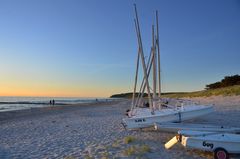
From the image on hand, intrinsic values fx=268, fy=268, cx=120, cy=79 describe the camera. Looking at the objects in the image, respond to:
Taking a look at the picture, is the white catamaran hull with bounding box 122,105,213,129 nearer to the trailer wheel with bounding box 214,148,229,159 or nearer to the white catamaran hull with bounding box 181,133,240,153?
the white catamaran hull with bounding box 181,133,240,153

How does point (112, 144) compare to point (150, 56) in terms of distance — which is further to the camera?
point (150, 56)

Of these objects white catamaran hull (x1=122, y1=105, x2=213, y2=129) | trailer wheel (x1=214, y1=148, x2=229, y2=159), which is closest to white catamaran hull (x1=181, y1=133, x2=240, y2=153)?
trailer wheel (x1=214, y1=148, x2=229, y2=159)

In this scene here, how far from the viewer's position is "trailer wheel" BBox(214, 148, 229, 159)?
825cm

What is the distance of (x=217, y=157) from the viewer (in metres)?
8.30

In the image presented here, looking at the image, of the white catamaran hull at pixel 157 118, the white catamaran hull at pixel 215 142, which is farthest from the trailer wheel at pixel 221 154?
the white catamaran hull at pixel 157 118

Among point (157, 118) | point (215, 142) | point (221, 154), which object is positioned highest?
point (157, 118)

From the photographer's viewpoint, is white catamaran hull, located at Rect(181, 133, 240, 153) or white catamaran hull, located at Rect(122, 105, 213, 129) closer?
white catamaran hull, located at Rect(181, 133, 240, 153)

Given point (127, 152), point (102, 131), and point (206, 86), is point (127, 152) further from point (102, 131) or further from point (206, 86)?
point (206, 86)

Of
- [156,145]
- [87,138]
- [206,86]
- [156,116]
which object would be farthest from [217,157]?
[206,86]

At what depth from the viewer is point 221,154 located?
326 inches

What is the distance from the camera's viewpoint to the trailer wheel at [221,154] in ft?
27.1

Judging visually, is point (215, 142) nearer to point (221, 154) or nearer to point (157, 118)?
point (221, 154)

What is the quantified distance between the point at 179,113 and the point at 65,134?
5.84m

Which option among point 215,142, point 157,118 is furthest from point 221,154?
point 157,118
